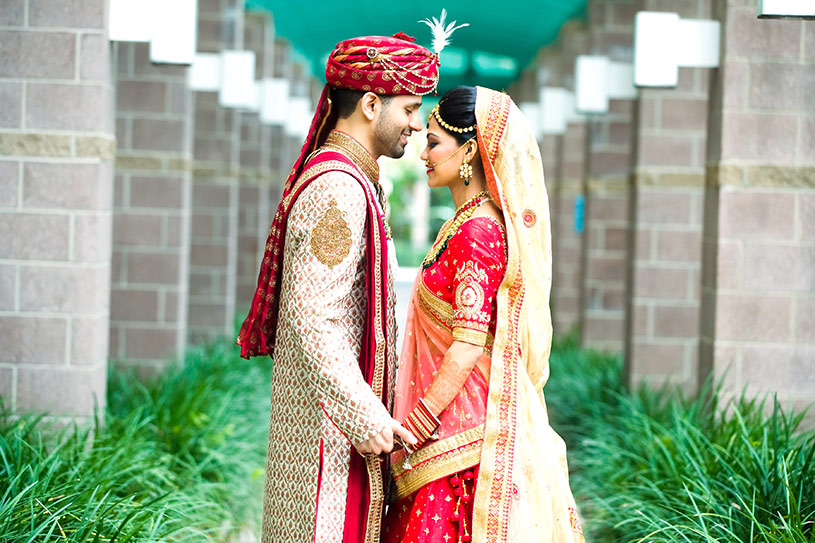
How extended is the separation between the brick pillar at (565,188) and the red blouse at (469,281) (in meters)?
8.46

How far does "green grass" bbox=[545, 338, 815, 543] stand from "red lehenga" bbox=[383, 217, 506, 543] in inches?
44.0

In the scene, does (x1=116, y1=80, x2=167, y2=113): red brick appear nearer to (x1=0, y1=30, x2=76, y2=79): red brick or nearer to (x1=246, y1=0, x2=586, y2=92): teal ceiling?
(x1=0, y1=30, x2=76, y2=79): red brick

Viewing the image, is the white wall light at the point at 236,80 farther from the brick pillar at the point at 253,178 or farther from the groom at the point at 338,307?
the groom at the point at 338,307

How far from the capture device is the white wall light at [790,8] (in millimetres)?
4711

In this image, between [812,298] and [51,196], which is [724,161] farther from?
[51,196]

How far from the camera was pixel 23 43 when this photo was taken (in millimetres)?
5184

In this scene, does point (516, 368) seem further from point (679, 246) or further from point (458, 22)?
point (458, 22)

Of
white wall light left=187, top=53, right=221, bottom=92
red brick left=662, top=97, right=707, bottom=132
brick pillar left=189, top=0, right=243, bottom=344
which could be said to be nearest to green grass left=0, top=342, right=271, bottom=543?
white wall light left=187, top=53, right=221, bottom=92

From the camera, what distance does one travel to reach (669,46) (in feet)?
19.3

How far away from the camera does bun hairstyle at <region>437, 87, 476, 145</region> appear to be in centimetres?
325

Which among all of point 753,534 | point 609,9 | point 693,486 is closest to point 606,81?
point 609,9

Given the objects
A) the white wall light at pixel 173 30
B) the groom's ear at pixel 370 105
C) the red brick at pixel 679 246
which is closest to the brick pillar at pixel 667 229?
the red brick at pixel 679 246

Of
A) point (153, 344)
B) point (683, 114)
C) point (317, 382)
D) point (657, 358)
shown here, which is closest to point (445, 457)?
point (317, 382)

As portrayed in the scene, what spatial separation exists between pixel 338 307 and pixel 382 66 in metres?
0.74
